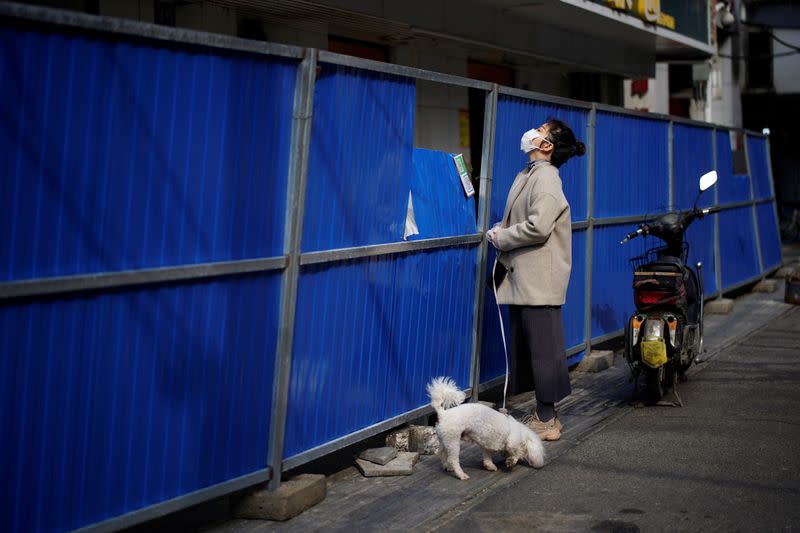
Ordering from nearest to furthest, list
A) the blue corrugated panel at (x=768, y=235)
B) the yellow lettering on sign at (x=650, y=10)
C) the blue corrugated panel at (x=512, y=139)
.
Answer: the blue corrugated panel at (x=512, y=139) < the yellow lettering on sign at (x=650, y=10) < the blue corrugated panel at (x=768, y=235)

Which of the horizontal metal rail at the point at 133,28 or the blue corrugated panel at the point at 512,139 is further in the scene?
the blue corrugated panel at the point at 512,139

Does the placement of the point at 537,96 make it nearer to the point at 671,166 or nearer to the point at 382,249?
the point at 382,249

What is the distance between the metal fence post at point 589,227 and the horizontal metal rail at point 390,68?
2.27 meters

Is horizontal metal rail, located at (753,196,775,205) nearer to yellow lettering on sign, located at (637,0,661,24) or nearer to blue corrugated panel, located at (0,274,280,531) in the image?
yellow lettering on sign, located at (637,0,661,24)

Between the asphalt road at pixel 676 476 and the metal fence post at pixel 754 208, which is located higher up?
the metal fence post at pixel 754 208

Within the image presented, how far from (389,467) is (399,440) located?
41 centimetres

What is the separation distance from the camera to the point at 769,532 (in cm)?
498

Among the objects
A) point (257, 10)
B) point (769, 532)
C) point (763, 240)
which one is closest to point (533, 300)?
point (769, 532)

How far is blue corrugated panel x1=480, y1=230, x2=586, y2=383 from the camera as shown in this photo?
300 inches

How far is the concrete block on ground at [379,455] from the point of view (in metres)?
6.11

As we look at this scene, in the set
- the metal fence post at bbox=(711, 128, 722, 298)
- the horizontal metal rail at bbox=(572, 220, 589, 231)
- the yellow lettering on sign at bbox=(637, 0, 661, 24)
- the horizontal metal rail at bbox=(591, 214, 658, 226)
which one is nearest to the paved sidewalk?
the horizontal metal rail at bbox=(572, 220, 589, 231)

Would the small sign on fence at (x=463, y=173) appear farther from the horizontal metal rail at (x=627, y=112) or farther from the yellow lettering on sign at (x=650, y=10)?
the yellow lettering on sign at (x=650, y=10)

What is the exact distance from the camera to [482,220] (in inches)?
290

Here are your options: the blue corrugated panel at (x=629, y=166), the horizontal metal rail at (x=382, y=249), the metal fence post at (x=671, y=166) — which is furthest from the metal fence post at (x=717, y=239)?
the horizontal metal rail at (x=382, y=249)
